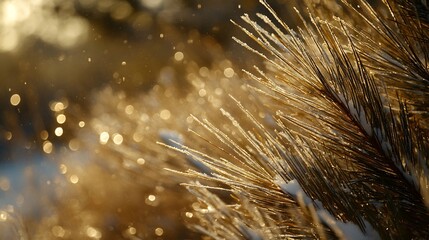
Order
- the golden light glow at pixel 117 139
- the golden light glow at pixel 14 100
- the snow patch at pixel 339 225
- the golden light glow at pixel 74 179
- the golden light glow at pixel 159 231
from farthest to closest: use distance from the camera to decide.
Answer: the golden light glow at pixel 14 100, the golden light glow at pixel 74 179, the golden light glow at pixel 117 139, the golden light glow at pixel 159 231, the snow patch at pixel 339 225

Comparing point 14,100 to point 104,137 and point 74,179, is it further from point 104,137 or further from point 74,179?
point 104,137

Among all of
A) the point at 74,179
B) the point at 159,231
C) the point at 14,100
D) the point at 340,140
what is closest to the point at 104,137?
the point at 74,179

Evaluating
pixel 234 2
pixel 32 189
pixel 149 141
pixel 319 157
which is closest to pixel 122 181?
pixel 149 141

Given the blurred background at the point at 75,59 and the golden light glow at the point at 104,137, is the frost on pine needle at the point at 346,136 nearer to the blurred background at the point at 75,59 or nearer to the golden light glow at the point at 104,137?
the golden light glow at the point at 104,137

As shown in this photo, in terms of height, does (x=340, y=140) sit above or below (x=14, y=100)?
above

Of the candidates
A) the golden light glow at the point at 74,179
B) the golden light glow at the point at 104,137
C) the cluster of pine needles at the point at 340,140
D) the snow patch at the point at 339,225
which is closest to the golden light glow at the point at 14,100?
the golden light glow at the point at 74,179

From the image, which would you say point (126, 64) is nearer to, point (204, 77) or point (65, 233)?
point (204, 77)

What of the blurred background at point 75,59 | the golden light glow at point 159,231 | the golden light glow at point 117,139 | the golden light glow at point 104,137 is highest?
the golden light glow at point 117,139

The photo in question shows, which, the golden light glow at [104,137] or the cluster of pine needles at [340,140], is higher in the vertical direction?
the cluster of pine needles at [340,140]
